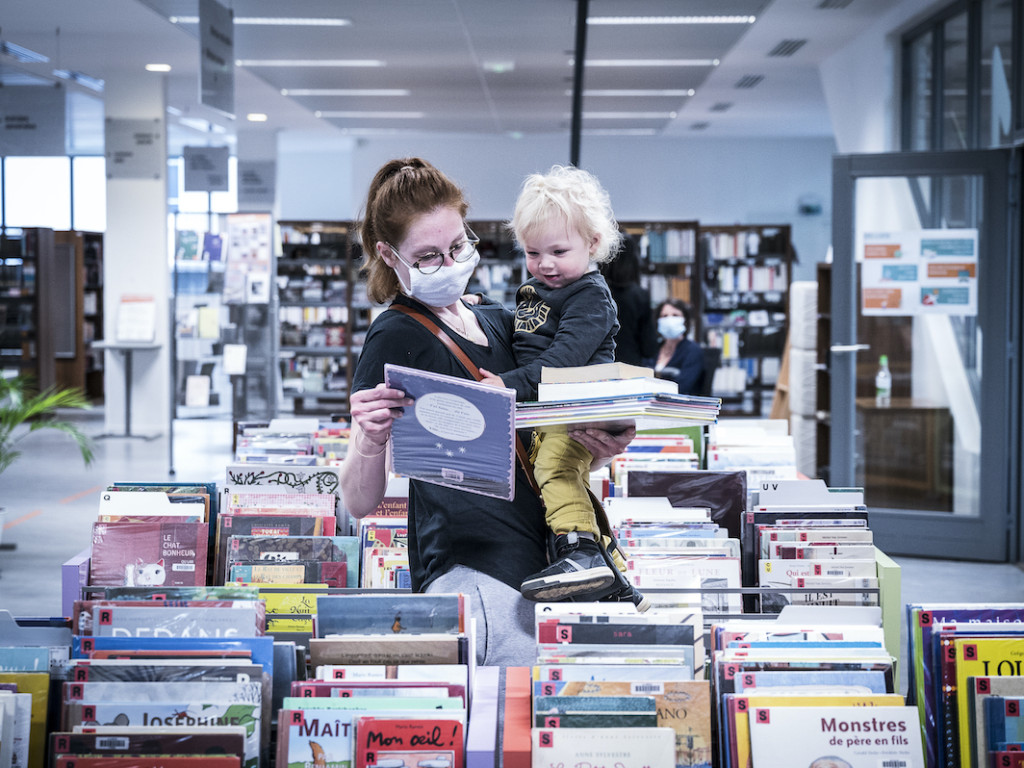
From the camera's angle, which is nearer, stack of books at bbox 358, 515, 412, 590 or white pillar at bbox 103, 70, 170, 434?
stack of books at bbox 358, 515, 412, 590

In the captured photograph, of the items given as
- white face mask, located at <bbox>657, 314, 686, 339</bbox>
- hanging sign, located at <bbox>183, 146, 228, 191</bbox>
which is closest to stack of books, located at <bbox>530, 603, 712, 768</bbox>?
white face mask, located at <bbox>657, 314, 686, 339</bbox>

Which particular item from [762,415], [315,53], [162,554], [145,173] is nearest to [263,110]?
[145,173]

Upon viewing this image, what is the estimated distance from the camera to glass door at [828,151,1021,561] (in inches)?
236

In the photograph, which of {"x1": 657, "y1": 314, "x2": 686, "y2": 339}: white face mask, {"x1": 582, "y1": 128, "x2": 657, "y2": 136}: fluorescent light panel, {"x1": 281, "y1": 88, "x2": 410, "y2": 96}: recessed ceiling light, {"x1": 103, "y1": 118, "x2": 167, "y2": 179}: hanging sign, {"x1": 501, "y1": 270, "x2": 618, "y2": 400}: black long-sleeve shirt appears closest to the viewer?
{"x1": 501, "y1": 270, "x2": 618, "y2": 400}: black long-sleeve shirt

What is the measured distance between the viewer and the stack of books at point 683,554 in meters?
2.63

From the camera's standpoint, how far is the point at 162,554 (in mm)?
2619

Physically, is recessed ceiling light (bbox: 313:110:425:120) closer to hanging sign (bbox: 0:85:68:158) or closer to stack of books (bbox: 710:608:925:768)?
hanging sign (bbox: 0:85:68:158)

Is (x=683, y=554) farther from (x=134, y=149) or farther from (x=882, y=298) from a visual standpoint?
(x=134, y=149)

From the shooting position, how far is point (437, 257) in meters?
1.79

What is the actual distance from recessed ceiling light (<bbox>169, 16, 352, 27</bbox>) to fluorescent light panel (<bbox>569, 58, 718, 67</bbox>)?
7.76 ft

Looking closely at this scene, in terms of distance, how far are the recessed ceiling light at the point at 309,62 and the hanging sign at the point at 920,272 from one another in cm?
487

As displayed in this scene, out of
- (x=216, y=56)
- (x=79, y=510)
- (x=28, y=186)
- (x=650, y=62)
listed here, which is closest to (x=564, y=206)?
(x=216, y=56)

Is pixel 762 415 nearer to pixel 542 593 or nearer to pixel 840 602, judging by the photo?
pixel 840 602

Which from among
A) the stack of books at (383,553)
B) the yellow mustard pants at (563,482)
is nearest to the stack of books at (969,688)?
the yellow mustard pants at (563,482)
